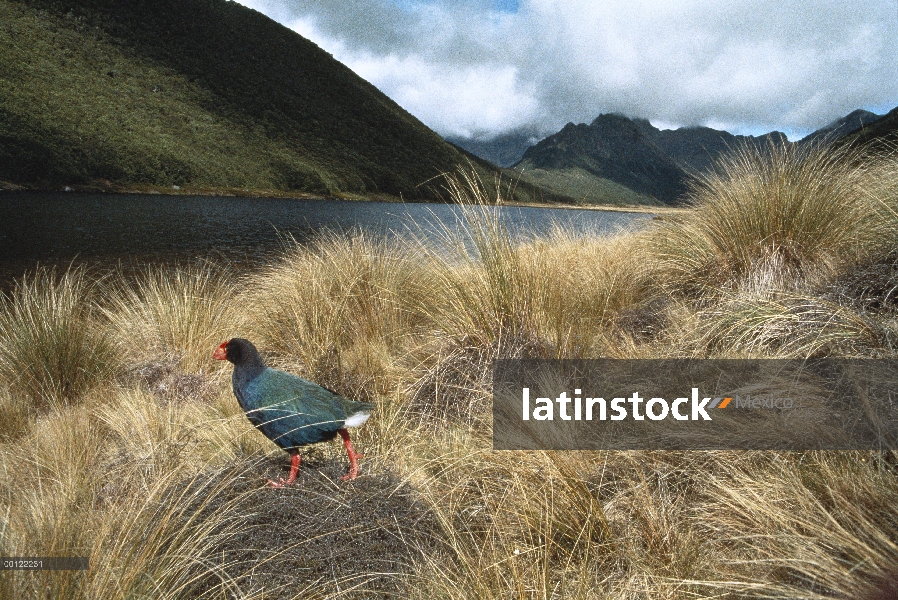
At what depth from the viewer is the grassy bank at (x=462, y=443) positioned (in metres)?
1.37

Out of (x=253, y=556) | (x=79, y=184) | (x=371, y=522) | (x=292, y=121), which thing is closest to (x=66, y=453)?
(x=253, y=556)

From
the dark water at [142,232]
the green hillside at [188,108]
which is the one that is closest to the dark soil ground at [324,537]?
the dark water at [142,232]

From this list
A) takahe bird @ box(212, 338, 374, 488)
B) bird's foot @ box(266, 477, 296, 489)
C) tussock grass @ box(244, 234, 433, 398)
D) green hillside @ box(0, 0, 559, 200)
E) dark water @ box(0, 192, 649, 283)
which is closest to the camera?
bird's foot @ box(266, 477, 296, 489)

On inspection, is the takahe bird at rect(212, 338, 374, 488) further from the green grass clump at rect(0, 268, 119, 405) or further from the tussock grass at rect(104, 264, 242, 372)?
the tussock grass at rect(104, 264, 242, 372)

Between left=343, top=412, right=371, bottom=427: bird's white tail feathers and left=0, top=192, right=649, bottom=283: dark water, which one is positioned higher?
left=0, top=192, right=649, bottom=283: dark water

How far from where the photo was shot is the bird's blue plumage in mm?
2021

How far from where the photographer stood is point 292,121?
82938 mm

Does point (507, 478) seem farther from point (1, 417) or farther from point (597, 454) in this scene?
point (1, 417)

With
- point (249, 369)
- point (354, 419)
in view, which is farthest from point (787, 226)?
point (249, 369)

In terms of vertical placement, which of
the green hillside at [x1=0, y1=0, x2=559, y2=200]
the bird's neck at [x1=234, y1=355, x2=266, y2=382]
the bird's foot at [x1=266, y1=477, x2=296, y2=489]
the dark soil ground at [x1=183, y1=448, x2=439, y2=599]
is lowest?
the dark soil ground at [x1=183, y1=448, x2=439, y2=599]

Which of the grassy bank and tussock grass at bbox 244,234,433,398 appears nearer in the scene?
the grassy bank

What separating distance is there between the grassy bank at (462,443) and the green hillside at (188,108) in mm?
22649

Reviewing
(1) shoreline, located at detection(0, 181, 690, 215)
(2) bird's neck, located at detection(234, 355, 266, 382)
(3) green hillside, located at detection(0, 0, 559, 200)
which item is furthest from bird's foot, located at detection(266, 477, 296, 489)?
(3) green hillside, located at detection(0, 0, 559, 200)

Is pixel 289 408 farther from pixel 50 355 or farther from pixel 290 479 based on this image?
pixel 50 355
